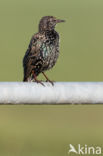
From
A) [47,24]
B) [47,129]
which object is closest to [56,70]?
[47,24]

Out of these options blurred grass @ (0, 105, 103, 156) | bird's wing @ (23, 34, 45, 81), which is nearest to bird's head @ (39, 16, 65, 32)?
bird's wing @ (23, 34, 45, 81)

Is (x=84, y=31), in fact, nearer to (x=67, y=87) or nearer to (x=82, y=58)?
(x=82, y=58)

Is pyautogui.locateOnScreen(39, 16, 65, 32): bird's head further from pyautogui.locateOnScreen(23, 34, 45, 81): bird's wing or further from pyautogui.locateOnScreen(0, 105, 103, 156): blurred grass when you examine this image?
pyautogui.locateOnScreen(0, 105, 103, 156): blurred grass

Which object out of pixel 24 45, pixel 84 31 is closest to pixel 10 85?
pixel 24 45

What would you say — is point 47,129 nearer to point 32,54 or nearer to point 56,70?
point 32,54

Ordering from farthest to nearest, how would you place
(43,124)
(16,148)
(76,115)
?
1. (76,115)
2. (43,124)
3. (16,148)

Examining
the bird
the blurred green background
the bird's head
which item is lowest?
the blurred green background

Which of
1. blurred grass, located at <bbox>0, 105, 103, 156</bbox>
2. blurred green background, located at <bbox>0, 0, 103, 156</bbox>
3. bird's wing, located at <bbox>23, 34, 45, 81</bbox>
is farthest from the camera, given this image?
bird's wing, located at <bbox>23, 34, 45, 81</bbox>
